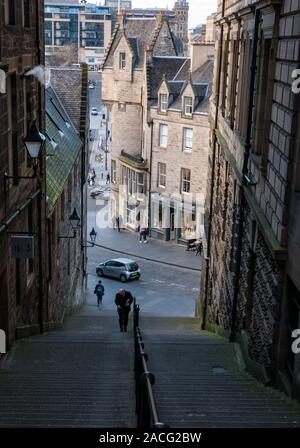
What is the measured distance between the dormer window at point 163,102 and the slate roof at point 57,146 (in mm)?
12124

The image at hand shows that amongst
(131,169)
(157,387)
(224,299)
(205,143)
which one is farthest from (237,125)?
(131,169)

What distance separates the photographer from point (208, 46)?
3856 cm

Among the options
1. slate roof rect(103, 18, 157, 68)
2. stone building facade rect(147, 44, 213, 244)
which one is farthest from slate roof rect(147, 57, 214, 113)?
slate roof rect(103, 18, 157, 68)

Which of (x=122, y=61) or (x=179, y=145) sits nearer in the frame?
(x=179, y=145)

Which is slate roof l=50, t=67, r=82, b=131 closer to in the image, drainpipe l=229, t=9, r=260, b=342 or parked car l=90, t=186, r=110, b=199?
drainpipe l=229, t=9, r=260, b=342

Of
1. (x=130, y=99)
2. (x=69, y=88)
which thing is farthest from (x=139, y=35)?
(x=69, y=88)

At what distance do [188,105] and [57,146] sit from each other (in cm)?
1807

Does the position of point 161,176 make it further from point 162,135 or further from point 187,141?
point 187,141

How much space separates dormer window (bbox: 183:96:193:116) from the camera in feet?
120

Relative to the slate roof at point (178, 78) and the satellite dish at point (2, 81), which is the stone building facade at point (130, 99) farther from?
the satellite dish at point (2, 81)

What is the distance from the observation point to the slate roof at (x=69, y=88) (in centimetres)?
2719

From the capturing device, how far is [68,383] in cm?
907

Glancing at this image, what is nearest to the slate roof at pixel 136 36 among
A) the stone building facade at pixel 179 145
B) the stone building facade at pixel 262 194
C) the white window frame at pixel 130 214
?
the stone building facade at pixel 179 145

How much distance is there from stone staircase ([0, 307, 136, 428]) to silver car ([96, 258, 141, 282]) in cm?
1704
